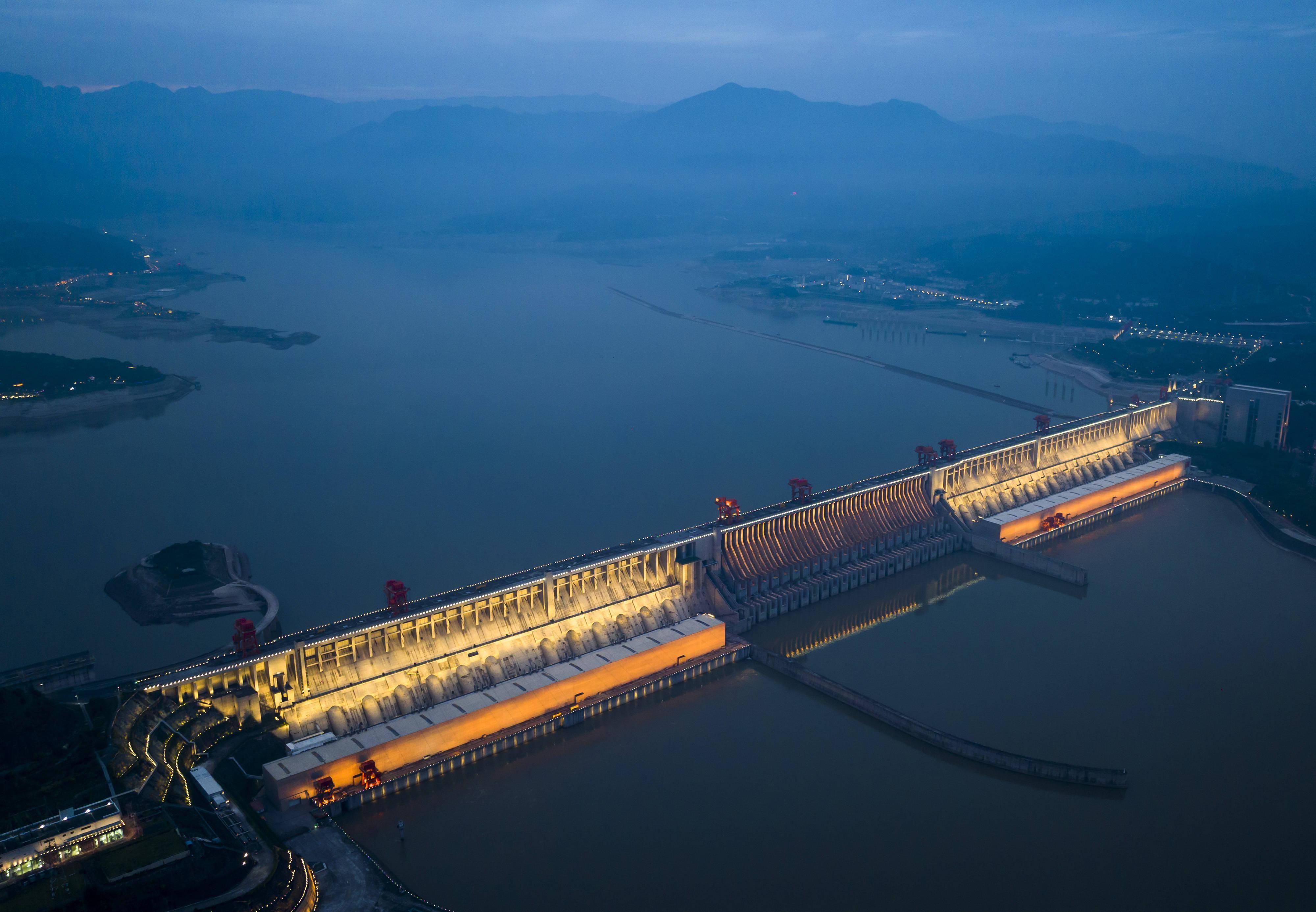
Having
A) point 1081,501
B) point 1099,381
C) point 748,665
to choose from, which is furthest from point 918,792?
point 1099,381

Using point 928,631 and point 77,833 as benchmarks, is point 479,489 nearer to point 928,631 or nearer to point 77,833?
point 928,631

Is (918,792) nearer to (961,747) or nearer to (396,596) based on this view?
(961,747)

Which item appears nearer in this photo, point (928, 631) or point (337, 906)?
point (337, 906)

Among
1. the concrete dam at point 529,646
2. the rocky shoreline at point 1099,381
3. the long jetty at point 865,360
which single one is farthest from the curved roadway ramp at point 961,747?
the rocky shoreline at point 1099,381

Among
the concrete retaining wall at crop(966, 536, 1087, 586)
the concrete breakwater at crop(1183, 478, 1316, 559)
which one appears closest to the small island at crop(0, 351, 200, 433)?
the concrete retaining wall at crop(966, 536, 1087, 586)

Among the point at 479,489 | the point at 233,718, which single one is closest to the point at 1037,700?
the point at 233,718

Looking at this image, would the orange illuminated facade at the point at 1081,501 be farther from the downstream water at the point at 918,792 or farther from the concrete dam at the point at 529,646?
the downstream water at the point at 918,792
